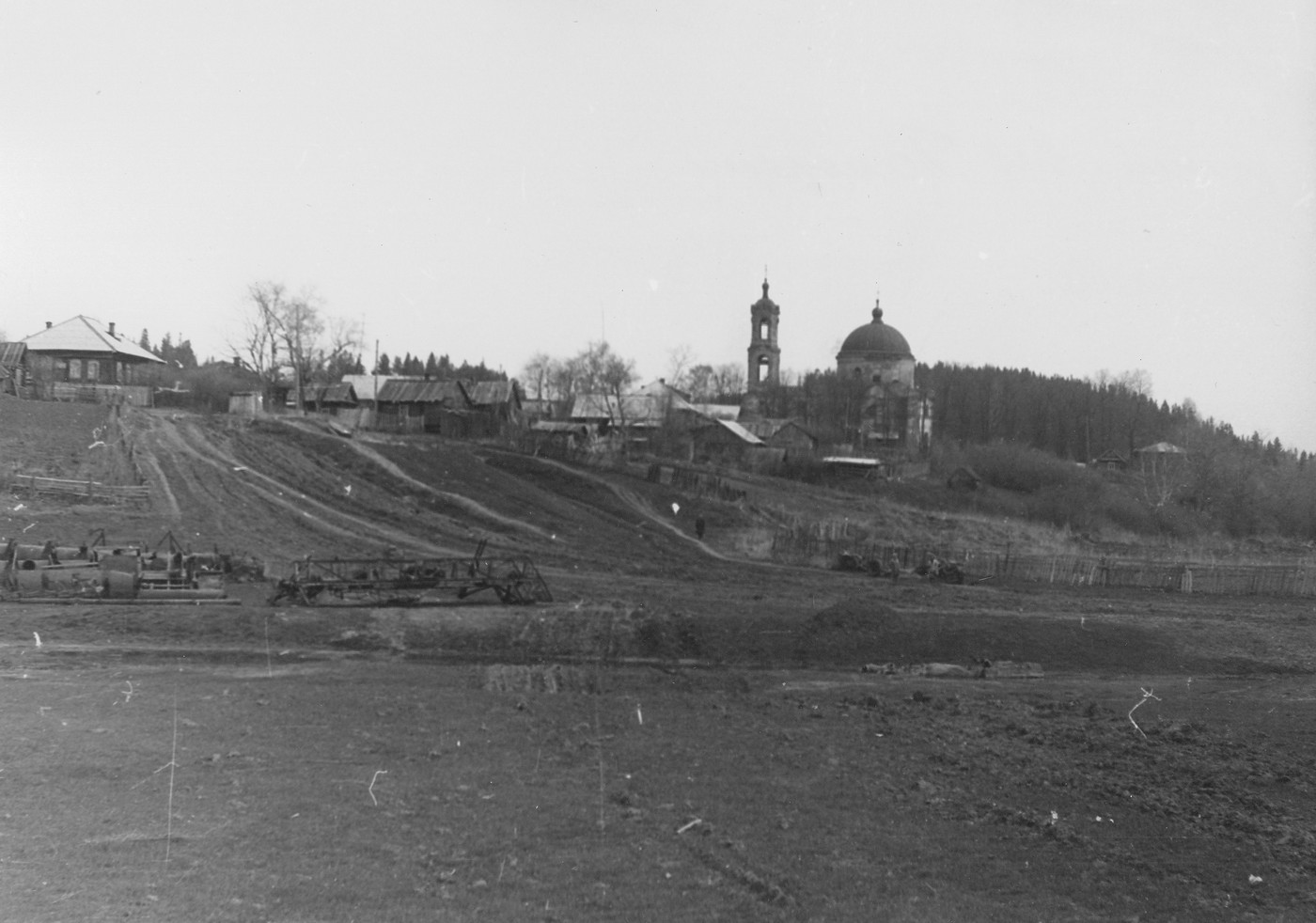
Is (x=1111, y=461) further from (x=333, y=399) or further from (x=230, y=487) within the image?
(x=230, y=487)

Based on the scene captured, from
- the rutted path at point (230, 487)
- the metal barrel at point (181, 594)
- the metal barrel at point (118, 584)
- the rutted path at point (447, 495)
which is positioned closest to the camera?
the metal barrel at point (118, 584)

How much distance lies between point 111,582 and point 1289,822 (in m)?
26.3

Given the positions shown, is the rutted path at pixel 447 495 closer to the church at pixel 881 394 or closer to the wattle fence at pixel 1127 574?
the wattle fence at pixel 1127 574

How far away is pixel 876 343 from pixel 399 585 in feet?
263

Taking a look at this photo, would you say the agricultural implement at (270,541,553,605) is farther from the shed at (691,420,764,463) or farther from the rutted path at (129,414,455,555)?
the shed at (691,420,764,463)

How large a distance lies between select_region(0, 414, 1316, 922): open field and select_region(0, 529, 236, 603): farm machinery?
37.2 inches

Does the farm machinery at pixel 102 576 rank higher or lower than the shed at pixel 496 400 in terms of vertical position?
lower

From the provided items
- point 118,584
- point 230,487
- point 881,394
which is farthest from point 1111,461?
point 118,584

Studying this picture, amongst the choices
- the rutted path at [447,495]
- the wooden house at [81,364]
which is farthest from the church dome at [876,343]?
the wooden house at [81,364]

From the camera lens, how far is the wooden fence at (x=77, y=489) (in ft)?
119

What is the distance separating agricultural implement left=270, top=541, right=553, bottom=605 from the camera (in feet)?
88.4

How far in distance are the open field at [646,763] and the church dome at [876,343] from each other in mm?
69596

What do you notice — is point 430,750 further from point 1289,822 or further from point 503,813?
point 1289,822

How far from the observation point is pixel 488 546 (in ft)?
131
